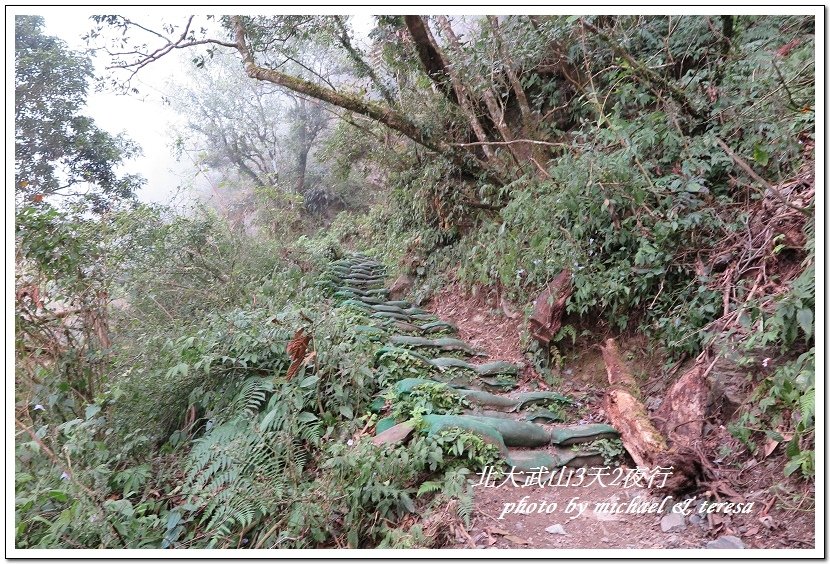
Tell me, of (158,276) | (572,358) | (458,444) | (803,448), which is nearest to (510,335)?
(572,358)

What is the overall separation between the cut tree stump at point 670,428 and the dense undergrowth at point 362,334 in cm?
25

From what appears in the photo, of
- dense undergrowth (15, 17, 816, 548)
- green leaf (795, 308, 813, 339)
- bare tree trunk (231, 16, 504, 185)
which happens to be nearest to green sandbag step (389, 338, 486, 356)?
dense undergrowth (15, 17, 816, 548)

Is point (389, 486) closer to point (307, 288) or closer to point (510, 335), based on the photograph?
point (510, 335)

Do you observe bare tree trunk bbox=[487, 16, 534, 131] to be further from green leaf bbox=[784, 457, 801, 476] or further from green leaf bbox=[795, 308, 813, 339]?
green leaf bbox=[784, 457, 801, 476]

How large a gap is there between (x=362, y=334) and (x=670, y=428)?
2.43 metres

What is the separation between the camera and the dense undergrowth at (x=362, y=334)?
2.38 metres

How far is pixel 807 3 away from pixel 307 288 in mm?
5548

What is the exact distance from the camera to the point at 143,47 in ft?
15.3

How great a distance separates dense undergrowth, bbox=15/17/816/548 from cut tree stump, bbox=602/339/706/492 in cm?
25

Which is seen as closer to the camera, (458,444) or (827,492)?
(827,492)

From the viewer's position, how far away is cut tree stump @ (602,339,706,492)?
2.33 meters

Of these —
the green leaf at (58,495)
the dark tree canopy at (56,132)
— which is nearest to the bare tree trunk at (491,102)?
the dark tree canopy at (56,132)

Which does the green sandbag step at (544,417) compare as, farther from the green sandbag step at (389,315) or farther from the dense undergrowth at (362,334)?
the green sandbag step at (389,315)

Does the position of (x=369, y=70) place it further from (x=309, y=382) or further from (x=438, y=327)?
(x=309, y=382)
